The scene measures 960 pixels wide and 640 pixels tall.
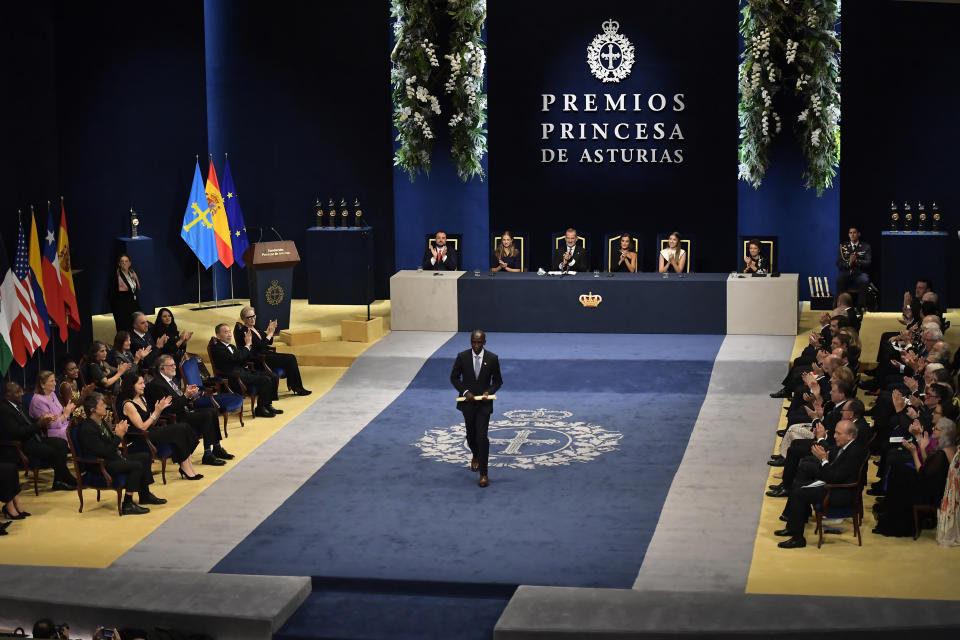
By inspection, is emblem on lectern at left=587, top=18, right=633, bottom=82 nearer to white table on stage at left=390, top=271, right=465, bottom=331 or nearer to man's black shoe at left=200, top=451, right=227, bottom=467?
white table on stage at left=390, top=271, right=465, bottom=331

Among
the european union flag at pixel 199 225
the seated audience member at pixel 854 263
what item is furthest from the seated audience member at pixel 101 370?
the seated audience member at pixel 854 263

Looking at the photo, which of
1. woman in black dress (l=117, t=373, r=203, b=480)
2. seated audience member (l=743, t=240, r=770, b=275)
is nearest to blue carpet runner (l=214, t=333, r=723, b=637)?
woman in black dress (l=117, t=373, r=203, b=480)

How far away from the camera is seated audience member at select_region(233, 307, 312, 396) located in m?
13.8

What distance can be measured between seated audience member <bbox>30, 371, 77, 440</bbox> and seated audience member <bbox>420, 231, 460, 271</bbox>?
22.4 ft

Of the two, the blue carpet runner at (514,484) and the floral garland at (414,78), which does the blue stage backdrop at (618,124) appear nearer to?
the floral garland at (414,78)

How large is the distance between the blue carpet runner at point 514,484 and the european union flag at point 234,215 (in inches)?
178

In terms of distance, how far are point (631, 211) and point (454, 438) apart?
6796 mm

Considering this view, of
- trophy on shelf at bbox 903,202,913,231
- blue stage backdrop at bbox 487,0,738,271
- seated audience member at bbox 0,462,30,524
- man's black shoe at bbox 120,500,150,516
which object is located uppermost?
blue stage backdrop at bbox 487,0,738,271

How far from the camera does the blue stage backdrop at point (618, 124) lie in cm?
1817

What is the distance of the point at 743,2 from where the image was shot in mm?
17812

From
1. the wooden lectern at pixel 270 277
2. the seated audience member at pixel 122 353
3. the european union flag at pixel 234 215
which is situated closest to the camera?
the seated audience member at pixel 122 353

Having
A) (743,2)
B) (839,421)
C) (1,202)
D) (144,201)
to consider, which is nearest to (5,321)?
(1,202)

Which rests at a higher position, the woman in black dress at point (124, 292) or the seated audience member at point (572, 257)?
the seated audience member at point (572, 257)

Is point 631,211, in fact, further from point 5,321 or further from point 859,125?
point 5,321
